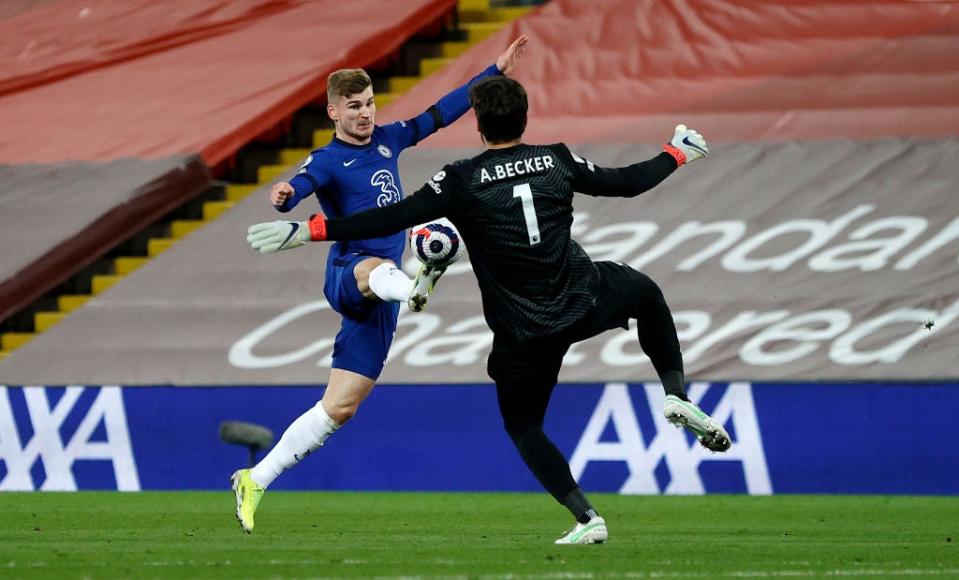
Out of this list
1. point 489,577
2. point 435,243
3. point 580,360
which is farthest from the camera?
point 580,360

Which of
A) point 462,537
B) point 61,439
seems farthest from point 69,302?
point 462,537

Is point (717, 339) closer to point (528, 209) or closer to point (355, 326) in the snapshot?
point (355, 326)

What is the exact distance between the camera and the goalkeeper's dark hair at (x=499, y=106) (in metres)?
6.80

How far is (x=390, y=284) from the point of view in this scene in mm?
7797

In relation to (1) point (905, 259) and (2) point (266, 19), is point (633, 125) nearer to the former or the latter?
(1) point (905, 259)

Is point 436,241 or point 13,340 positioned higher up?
point 436,241

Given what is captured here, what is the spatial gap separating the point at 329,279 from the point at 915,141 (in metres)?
6.79

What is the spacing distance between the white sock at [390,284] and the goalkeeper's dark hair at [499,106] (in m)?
1.05

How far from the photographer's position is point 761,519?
955cm

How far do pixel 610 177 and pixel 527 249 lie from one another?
1.46 feet

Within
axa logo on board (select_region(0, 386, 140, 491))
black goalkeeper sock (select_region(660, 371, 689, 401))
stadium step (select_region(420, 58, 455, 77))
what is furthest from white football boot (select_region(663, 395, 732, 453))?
stadium step (select_region(420, 58, 455, 77))

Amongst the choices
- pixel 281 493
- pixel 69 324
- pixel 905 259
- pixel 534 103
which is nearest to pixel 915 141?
pixel 905 259

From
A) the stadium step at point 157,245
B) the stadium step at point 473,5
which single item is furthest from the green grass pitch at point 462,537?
the stadium step at point 473,5

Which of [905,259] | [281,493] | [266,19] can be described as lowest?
[281,493]
